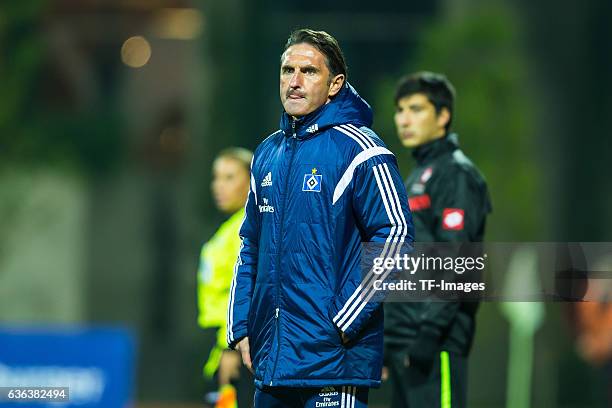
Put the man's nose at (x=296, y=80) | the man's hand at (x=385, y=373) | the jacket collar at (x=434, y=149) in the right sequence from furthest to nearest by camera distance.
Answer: the jacket collar at (x=434, y=149) → the man's hand at (x=385, y=373) → the man's nose at (x=296, y=80)

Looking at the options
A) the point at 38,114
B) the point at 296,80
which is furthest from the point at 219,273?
the point at 38,114

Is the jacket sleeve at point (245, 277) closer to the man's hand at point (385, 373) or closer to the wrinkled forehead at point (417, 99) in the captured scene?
the man's hand at point (385, 373)

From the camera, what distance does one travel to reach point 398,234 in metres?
4.54

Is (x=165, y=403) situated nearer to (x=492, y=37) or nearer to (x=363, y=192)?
(x=492, y=37)

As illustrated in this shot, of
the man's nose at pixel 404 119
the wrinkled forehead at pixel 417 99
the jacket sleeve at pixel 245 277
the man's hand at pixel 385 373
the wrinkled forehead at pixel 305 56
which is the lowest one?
the man's hand at pixel 385 373

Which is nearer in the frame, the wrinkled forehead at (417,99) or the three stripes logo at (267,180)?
the three stripes logo at (267,180)

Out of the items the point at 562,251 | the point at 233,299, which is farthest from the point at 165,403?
the point at 233,299

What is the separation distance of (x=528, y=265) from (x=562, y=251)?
5.36 feet

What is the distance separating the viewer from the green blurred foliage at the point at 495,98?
1316 centimetres

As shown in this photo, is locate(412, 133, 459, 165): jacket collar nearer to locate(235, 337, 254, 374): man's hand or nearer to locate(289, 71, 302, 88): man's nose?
locate(289, 71, 302, 88): man's nose

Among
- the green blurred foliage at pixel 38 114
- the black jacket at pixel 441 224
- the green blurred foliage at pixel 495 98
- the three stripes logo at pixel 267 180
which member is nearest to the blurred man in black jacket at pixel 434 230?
the black jacket at pixel 441 224

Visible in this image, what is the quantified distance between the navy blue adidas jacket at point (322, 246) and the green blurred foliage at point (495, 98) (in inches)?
321

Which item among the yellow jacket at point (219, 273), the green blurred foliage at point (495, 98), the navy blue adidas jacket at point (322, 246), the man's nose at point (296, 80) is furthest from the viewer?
the green blurred foliage at point (495, 98)

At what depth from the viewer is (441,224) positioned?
5.73 metres
